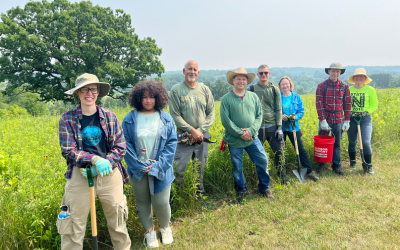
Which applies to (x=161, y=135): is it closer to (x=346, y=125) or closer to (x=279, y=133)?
(x=279, y=133)

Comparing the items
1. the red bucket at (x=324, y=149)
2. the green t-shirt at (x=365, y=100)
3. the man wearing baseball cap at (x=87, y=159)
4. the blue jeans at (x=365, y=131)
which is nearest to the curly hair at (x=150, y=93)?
the man wearing baseball cap at (x=87, y=159)

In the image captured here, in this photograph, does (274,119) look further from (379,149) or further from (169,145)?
(379,149)

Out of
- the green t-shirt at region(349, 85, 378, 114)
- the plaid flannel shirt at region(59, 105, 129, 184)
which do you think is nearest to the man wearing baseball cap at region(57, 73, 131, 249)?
the plaid flannel shirt at region(59, 105, 129, 184)

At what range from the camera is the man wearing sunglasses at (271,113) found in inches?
186

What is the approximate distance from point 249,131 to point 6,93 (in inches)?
1077

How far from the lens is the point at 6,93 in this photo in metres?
23.1

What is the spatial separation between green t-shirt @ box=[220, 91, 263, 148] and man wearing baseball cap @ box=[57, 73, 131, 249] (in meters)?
1.98

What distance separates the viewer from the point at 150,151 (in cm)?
301

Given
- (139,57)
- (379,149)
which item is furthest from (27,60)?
(379,149)

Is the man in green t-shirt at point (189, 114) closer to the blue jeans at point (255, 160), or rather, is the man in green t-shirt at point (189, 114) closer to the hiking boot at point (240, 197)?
the blue jeans at point (255, 160)

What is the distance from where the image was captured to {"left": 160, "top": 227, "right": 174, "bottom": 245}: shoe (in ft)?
10.3

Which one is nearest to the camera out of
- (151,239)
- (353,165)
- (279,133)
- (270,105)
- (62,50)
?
(151,239)

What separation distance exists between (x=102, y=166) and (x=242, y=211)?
246 centimetres

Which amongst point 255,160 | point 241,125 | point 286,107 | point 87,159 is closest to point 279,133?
point 286,107
